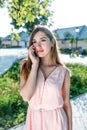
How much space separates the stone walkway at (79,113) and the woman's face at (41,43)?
167 inches

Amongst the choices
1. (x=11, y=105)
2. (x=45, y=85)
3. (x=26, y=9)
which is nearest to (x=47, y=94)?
(x=45, y=85)

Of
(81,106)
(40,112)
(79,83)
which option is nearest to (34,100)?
(40,112)

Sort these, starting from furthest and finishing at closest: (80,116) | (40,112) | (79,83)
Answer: (79,83) < (80,116) < (40,112)

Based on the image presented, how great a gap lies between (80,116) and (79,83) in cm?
588

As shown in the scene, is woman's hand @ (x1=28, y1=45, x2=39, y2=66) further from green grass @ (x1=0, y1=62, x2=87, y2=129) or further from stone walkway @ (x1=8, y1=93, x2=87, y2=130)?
green grass @ (x1=0, y1=62, x2=87, y2=129)

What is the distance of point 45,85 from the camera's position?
2967 mm

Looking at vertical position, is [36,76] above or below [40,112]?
above

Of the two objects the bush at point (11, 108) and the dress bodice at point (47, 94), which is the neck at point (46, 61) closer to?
the dress bodice at point (47, 94)

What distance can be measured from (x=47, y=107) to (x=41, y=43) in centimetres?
55

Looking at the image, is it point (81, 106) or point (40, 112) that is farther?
point (81, 106)

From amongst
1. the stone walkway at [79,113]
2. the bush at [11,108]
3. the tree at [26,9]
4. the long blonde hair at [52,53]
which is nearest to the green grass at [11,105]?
the bush at [11,108]

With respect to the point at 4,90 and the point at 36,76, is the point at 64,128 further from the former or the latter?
the point at 4,90

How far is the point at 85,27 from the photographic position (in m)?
79.2

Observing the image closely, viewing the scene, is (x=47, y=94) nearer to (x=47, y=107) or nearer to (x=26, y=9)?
(x=47, y=107)
